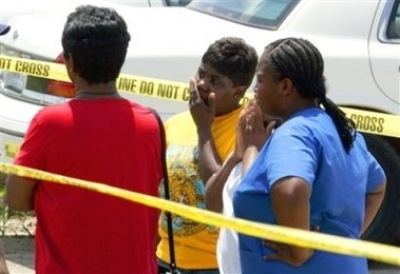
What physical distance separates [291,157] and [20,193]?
2.74 ft

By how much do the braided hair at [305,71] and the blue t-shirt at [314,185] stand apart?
0.06 metres

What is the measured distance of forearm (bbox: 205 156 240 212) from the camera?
3.86 metres

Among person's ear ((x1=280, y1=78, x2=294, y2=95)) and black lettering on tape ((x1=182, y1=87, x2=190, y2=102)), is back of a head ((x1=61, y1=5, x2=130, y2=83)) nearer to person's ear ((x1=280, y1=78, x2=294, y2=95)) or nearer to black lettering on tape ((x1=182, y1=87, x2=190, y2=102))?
person's ear ((x1=280, y1=78, x2=294, y2=95))

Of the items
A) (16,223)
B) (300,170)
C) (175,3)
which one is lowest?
(16,223)

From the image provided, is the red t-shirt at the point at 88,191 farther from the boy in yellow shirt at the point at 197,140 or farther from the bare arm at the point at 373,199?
the bare arm at the point at 373,199

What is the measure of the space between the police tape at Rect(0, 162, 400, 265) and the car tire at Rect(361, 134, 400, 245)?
12.5 feet

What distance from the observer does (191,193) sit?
4312mm

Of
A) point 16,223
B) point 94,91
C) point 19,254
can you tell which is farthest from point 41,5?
point 94,91

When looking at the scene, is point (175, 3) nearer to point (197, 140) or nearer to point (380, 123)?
point (380, 123)

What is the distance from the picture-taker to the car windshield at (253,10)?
7.27m

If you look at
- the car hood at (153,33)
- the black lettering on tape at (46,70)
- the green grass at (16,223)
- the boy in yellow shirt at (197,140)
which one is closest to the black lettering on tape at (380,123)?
the car hood at (153,33)

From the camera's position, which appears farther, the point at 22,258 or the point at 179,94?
the point at 22,258

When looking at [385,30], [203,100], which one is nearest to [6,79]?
[385,30]

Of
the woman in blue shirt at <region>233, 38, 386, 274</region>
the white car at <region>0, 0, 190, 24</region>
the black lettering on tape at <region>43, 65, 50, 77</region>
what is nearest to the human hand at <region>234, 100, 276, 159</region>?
the woman in blue shirt at <region>233, 38, 386, 274</region>
